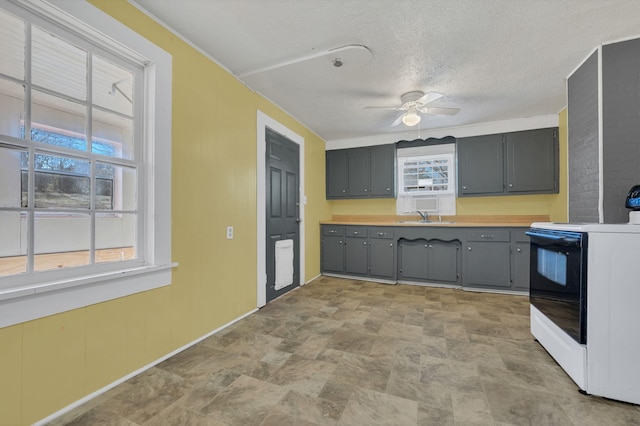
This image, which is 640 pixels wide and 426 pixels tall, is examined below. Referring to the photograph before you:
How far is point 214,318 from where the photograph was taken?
8.11 feet

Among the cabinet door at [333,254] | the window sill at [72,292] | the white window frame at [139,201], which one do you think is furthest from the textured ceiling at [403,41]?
the cabinet door at [333,254]

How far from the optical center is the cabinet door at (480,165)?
13.2ft

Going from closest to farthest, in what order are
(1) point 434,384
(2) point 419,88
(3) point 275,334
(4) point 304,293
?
1. (1) point 434,384
2. (3) point 275,334
3. (2) point 419,88
4. (4) point 304,293

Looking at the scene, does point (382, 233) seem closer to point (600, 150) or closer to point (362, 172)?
point (362, 172)

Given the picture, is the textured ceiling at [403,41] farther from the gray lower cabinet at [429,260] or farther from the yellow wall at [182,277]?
the gray lower cabinet at [429,260]

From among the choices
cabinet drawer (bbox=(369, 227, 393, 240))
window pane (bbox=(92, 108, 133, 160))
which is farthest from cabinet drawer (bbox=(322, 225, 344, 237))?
window pane (bbox=(92, 108, 133, 160))

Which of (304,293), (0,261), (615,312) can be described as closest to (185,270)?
(0,261)

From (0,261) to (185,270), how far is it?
1.02 meters

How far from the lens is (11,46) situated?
138cm

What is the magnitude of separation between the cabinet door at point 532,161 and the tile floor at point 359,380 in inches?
79.8

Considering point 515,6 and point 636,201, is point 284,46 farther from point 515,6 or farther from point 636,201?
point 636,201

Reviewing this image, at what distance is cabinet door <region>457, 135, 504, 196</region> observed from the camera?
4.02 meters

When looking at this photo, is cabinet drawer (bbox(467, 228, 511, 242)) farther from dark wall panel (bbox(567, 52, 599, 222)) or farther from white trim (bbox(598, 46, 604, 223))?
white trim (bbox(598, 46, 604, 223))

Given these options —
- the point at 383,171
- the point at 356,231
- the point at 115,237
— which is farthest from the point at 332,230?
the point at 115,237
